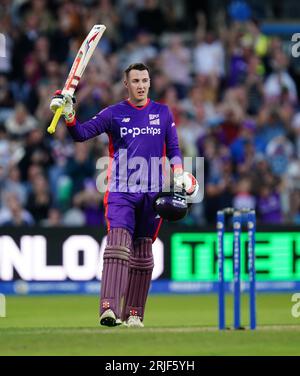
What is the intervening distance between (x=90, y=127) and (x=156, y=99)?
31.4 feet

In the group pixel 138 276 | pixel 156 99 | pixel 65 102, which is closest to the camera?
pixel 65 102

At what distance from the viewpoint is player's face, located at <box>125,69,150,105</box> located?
39.2ft

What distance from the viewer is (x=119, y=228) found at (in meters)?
11.8

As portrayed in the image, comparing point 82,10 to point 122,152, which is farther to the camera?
point 82,10

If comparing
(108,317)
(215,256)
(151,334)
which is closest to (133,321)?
(151,334)

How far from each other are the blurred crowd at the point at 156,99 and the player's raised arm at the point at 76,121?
7646 millimetres

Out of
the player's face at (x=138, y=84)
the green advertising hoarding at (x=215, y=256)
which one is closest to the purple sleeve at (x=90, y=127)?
the player's face at (x=138, y=84)

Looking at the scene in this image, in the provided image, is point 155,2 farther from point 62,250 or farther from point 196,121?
point 62,250

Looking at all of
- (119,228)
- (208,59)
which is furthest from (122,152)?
(208,59)

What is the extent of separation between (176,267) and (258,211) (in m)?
2.19

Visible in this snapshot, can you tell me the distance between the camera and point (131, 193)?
11.9 m

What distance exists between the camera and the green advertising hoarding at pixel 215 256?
18.5m

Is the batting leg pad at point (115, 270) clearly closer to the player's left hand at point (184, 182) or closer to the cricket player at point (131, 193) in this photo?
the cricket player at point (131, 193)

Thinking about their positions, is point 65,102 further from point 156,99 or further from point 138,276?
point 156,99
